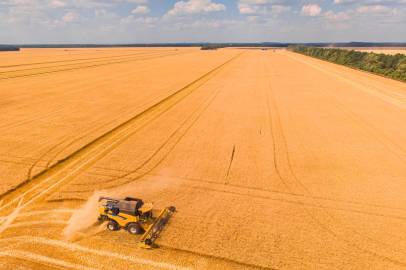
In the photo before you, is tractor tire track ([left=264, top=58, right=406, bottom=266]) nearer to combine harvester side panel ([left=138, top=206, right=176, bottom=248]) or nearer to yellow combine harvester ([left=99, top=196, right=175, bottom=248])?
combine harvester side panel ([left=138, top=206, right=176, bottom=248])

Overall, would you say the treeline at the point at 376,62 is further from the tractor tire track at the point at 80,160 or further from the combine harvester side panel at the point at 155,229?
the combine harvester side panel at the point at 155,229

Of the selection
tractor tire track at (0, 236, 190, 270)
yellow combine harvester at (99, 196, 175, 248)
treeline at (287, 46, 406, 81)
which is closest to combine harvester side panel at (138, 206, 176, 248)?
yellow combine harvester at (99, 196, 175, 248)

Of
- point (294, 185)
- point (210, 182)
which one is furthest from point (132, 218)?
point (294, 185)

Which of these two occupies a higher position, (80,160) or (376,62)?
(376,62)

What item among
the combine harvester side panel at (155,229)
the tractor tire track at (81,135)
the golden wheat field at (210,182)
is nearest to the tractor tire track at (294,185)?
the golden wheat field at (210,182)

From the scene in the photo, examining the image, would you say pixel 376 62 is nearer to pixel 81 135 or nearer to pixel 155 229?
pixel 81 135
